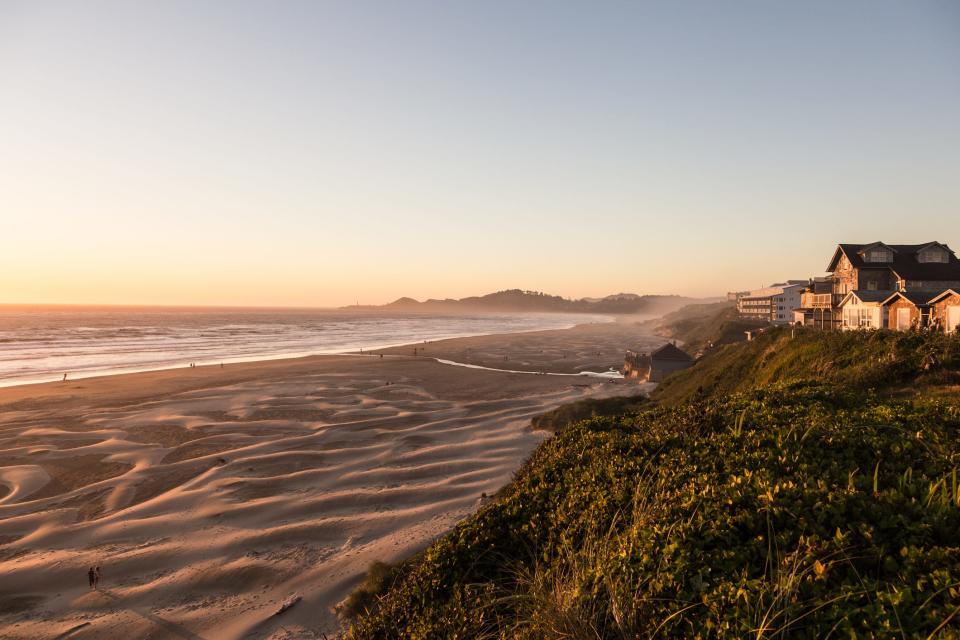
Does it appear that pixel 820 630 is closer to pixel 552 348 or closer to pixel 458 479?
pixel 458 479

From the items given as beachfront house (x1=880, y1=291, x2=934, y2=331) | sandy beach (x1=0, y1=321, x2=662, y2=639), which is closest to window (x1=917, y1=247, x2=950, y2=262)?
beachfront house (x1=880, y1=291, x2=934, y2=331)

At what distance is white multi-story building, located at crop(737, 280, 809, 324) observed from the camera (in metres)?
71.3

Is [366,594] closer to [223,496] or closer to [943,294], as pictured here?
[223,496]


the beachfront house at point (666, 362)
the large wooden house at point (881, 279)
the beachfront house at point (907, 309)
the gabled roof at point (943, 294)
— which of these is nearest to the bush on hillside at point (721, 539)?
the gabled roof at point (943, 294)

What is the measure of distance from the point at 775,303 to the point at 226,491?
261 ft

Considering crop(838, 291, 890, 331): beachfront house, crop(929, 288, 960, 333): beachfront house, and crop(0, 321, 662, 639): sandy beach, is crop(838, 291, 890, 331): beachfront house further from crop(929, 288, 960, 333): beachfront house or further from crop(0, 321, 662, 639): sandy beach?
crop(0, 321, 662, 639): sandy beach

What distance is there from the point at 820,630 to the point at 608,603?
6.03ft

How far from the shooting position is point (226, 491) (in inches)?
821

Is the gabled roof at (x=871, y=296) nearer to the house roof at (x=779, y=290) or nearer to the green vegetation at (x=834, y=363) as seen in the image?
the green vegetation at (x=834, y=363)

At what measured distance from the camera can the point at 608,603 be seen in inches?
190

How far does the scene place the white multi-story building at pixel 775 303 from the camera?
71.3 metres

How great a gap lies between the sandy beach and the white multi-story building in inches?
1721

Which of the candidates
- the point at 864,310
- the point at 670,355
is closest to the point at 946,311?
the point at 864,310

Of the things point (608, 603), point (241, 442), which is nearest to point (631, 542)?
point (608, 603)
